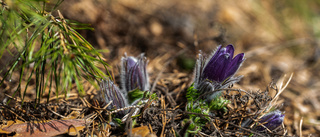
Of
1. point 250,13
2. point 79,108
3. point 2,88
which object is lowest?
point 79,108

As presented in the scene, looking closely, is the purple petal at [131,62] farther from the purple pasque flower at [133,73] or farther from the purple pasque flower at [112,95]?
the purple pasque flower at [112,95]

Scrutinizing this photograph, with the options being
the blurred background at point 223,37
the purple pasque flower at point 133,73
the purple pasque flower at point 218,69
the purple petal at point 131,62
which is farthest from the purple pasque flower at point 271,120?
the purple petal at point 131,62

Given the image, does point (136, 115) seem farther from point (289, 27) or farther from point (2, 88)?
point (289, 27)

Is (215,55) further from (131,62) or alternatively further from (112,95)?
(112,95)

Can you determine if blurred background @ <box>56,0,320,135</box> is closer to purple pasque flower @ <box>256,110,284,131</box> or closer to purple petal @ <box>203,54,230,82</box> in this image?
purple pasque flower @ <box>256,110,284,131</box>

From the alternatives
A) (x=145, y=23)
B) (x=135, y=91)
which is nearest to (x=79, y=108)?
(x=135, y=91)

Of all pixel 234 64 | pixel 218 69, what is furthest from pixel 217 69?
pixel 234 64
